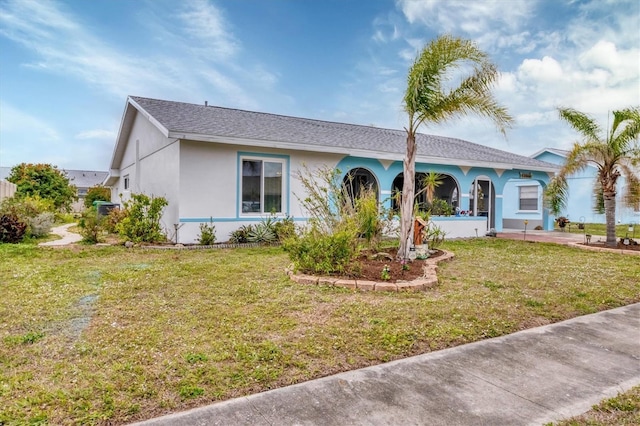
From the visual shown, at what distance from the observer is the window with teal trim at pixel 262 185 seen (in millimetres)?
12312

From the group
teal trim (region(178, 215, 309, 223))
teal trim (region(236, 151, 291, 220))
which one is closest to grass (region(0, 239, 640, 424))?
teal trim (region(178, 215, 309, 223))

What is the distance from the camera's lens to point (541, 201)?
21.7 meters

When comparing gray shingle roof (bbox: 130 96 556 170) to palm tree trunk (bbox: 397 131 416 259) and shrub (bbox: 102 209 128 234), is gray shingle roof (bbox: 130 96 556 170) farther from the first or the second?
palm tree trunk (bbox: 397 131 416 259)

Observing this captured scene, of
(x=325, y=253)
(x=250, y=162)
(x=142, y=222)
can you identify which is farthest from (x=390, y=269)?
(x=142, y=222)

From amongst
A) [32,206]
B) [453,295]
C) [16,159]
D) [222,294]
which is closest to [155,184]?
[32,206]

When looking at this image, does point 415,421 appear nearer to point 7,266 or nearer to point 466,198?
point 7,266

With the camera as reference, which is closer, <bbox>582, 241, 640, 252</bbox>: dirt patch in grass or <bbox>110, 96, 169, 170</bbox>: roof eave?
<bbox>582, 241, 640, 252</bbox>: dirt patch in grass

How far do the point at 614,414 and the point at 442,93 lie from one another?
7.04 m

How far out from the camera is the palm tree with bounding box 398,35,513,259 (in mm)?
8234

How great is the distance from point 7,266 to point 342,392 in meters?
8.21

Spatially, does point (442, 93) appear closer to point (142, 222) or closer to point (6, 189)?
point (142, 222)

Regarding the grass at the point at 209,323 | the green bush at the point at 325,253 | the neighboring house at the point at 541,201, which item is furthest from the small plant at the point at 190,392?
the neighboring house at the point at 541,201

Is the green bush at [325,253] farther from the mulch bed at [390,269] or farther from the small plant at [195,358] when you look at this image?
the small plant at [195,358]

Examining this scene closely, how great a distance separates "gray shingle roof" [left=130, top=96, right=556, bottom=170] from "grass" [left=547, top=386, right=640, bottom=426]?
10.2m
